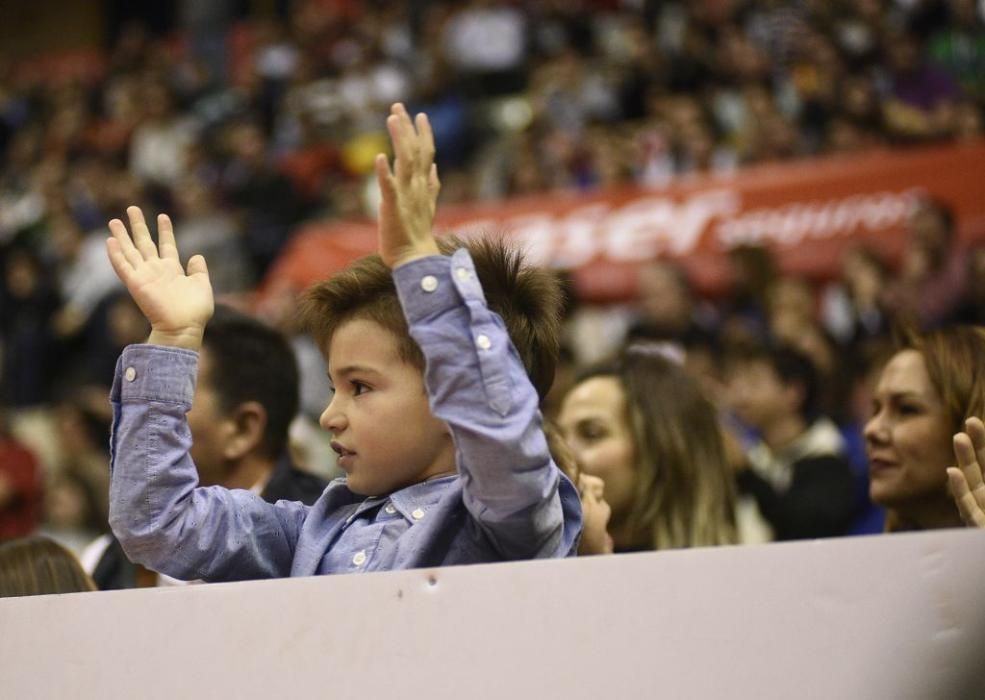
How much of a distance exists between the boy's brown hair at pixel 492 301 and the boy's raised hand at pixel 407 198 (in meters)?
0.14

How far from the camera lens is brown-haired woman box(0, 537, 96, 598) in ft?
7.07

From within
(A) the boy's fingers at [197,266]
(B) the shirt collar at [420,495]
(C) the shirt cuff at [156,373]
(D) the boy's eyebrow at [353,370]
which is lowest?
(B) the shirt collar at [420,495]

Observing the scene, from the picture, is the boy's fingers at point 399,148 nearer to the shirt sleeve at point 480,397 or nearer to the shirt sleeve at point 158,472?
the shirt sleeve at point 480,397

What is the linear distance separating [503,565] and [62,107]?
11.4 metres

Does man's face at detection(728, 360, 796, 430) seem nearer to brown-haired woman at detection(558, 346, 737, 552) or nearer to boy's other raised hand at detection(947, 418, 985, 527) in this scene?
brown-haired woman at detection(558, 346, 737, 552)

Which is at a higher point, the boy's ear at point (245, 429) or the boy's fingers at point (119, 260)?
the boy's fingers at point (119, 260)

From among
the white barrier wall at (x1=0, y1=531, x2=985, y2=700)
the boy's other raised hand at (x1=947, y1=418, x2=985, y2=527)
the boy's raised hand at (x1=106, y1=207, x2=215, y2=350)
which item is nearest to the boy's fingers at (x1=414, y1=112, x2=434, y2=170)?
the boy's raised hand at (x1=106, y1=207, x2=215, y2=350)

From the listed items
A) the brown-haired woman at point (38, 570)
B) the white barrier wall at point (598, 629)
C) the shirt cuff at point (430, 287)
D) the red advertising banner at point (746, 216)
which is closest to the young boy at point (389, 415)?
the shirt cuff at point (430, 287)

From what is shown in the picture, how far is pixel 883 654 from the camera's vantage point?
1198mm

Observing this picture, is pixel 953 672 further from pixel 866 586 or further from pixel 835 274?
pixel 835 274

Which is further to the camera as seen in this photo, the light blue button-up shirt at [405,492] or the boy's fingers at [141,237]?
the boy's fingers at [141,237]

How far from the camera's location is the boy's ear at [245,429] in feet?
8.32

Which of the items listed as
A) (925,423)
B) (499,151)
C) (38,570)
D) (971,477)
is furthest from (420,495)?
(499,151)

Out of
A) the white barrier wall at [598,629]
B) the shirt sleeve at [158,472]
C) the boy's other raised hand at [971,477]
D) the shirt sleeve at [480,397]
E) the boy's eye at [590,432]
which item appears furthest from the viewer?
the boy's eye at [590,432]
